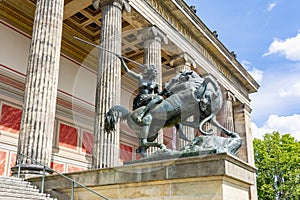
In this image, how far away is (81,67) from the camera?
64.9 ft

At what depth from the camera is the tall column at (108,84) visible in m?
10.9

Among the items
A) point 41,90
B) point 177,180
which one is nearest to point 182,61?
point 41,90

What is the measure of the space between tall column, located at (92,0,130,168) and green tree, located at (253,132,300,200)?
24.1 m

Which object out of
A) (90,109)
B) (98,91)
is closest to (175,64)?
(90,109)

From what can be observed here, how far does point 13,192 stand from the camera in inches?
280

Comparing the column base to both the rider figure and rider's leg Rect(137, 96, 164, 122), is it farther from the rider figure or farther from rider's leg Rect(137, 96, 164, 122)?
rider's leg Rect(137, 96, 164, 122)

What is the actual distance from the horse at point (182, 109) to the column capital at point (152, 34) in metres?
9.02

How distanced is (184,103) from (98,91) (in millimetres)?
5775

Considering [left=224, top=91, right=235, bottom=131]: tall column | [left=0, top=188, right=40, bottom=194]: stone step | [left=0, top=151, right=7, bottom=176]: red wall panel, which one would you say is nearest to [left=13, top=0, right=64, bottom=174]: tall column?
[left=0, top=188, right=40, bottom=194]: stone step

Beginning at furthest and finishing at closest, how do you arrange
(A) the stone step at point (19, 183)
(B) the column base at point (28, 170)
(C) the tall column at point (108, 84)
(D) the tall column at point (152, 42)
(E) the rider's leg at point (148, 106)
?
(D) the tall column at point (152, 42) → (C) the tall column at point (108, 84) → (B) the column base at point (28, 170) → (A) the stone step at point (19, 183) → (E) the rider's leg at point (148, 106)

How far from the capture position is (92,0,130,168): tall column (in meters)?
10.9

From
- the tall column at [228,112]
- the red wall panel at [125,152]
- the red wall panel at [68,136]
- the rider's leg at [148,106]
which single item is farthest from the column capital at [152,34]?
the rider's leg at [148,106]

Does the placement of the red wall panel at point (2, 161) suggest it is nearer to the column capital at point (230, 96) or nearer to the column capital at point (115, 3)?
the column capital at point (115, 3)

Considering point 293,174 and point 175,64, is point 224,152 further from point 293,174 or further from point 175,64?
point 293,174
